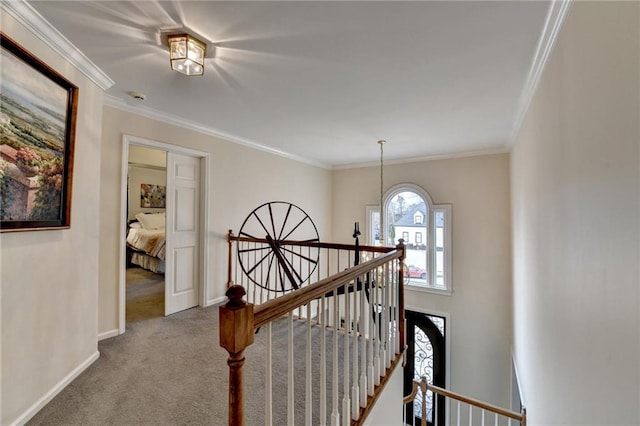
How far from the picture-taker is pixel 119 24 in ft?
5.47

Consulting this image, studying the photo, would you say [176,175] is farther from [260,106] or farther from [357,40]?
[357,40]

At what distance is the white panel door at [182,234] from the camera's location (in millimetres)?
3258

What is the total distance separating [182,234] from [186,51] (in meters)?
2.23

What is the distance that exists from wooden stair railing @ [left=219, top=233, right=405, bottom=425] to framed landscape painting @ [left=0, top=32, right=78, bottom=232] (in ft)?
5.03

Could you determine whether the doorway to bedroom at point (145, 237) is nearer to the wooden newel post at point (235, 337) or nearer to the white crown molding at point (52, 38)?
the white crown molding at point (52, 38)

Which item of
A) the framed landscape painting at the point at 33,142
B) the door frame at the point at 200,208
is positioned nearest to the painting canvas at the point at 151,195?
the door frame at the point at 200,208

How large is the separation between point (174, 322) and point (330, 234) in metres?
3.81

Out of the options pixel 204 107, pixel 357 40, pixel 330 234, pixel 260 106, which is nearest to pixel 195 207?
pixel 204 107

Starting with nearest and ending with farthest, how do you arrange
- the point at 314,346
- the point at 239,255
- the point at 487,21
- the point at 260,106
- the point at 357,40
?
the point at 487,21, the point at 357,40, the point at 314,346, the point at 260,106, the point at 239,255

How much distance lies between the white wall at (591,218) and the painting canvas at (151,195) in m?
7.69

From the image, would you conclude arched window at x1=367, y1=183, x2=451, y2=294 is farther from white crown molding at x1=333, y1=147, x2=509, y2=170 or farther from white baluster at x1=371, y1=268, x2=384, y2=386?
white baluster at x1=371, y1=268, x2=384, y2=386

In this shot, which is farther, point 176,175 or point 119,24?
point 176,175

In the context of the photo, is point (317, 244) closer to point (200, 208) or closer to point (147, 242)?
point (200, 208)

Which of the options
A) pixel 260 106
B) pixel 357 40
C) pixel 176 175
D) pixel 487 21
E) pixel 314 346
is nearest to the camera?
pixel 487 21
